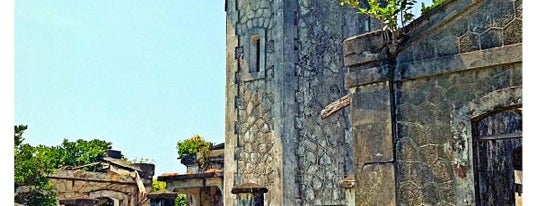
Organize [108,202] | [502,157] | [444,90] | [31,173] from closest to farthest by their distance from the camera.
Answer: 1. [444,90]
2. [502,157]
3. [31,173]
4. [108,202]

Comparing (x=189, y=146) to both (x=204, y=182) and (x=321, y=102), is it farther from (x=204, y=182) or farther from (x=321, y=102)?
(x=321, y=102)

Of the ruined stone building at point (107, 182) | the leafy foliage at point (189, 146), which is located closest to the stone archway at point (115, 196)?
the ruined stone building at point (107, 182)

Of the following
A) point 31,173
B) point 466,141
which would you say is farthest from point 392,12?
point 31,173

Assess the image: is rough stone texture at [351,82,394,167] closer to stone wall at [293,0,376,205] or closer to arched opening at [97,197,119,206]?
stone wall at [293,0,376,205]

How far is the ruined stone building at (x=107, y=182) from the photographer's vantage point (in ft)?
65.0

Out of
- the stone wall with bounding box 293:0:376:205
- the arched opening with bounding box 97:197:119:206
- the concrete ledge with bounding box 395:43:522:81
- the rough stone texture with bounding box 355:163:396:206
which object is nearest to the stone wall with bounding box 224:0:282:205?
the stone wall with bounding box 293:0:376:205

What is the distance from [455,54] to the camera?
23.1 ft

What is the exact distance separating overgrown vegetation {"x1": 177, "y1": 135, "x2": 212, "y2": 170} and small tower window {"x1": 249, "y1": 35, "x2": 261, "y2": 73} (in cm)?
516

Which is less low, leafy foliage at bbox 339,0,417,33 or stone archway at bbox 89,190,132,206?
leafy foliage at bbox 339,0,417,33

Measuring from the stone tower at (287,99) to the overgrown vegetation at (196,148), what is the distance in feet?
15.2

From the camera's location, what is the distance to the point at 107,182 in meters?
21.0

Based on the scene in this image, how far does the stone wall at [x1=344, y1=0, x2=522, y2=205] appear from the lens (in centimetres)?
675

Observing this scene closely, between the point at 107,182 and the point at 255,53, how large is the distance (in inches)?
374

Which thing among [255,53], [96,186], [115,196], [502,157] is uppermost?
[255,53]
